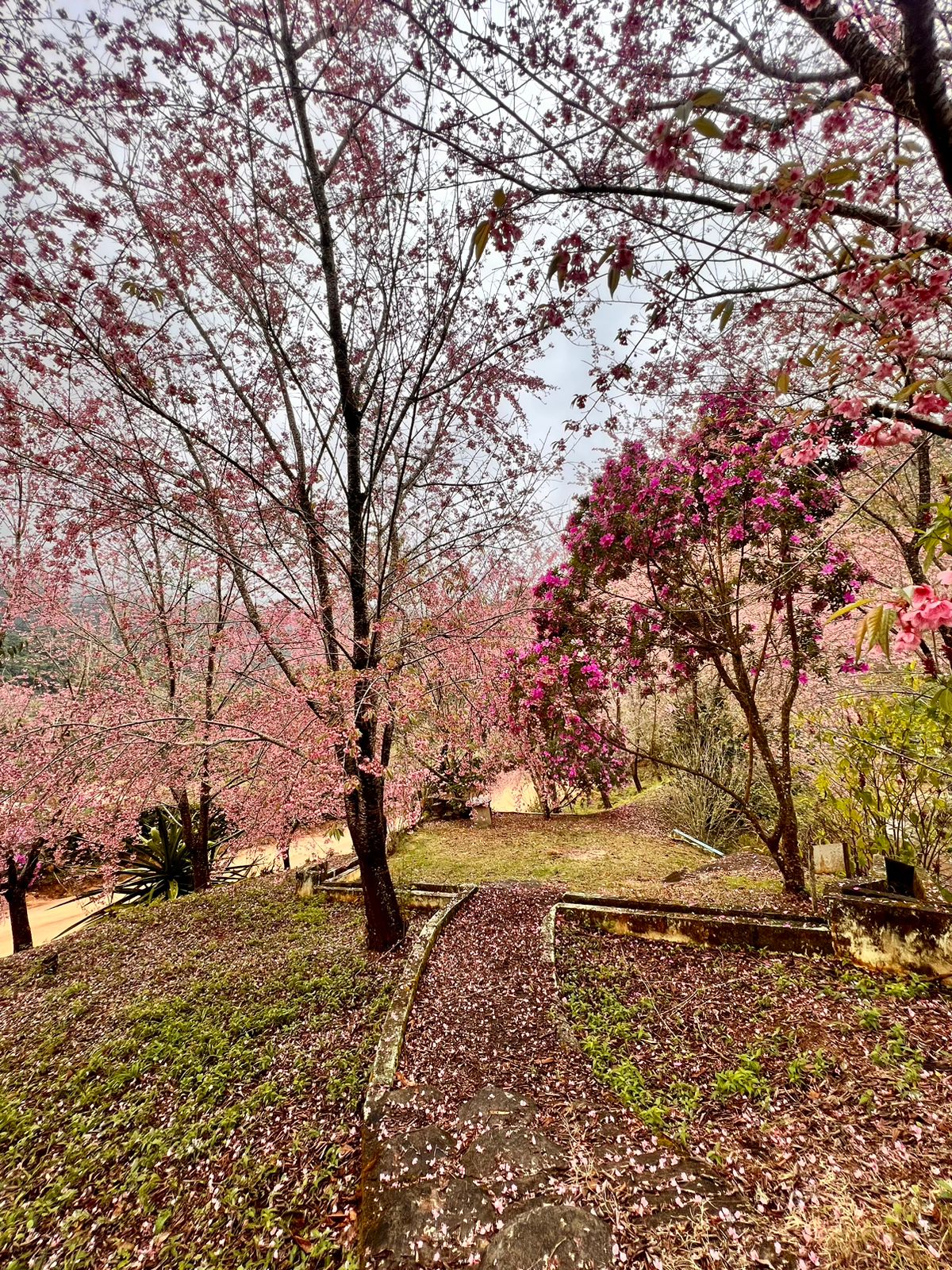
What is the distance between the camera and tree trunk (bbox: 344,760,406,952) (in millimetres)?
4617

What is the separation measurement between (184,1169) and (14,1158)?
4.06 ft

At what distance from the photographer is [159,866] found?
8594 mm

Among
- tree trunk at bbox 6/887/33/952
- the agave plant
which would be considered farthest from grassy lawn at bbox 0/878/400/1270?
the agave plant

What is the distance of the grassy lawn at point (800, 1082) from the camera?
73.5 inches

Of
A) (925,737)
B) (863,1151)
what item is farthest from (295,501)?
(925,737)

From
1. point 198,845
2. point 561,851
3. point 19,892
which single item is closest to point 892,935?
point 561,851

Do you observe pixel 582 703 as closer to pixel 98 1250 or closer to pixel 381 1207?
pixel 381 1207

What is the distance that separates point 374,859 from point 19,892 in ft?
19.6

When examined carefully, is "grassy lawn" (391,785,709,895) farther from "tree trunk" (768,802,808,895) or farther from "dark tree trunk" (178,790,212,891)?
"dark tree trunk" (178,790,212,891)

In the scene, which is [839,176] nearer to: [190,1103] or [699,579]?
[699,579]

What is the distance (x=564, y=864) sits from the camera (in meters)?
7.65

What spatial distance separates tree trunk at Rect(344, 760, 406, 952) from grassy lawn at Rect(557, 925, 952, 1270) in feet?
5.75

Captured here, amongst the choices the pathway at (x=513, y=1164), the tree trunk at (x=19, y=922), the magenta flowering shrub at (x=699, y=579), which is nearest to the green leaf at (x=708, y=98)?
the magenta flowering shrub at (x=699, y=579)

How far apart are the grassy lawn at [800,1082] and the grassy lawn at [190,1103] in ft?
5.41
